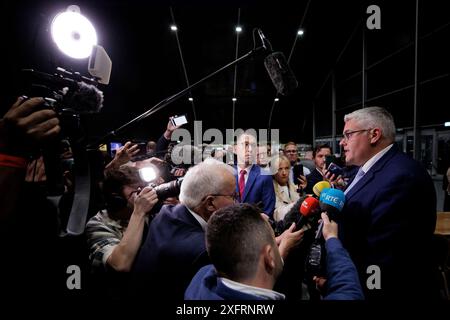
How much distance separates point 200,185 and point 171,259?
369mm

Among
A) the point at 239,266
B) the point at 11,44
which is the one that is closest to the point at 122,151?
the point at 11,44

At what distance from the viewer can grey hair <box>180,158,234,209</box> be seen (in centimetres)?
130

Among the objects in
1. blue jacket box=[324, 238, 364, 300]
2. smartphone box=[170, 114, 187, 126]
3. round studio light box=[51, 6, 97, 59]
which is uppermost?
round studio light box=[51, 6, 97, 59]

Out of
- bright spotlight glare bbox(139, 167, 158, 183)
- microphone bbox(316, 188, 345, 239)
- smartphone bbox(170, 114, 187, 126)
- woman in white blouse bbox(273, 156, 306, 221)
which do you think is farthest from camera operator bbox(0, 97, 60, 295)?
woman in white blouse bbox(273, 156, 306, 221)

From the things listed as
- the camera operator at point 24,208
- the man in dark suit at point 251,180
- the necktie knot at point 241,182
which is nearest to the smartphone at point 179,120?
the man in dark suit at point 251,180

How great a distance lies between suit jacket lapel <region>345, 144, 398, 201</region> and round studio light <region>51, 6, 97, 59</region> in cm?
141

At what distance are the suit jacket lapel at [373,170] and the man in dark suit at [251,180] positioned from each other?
43.2 inches

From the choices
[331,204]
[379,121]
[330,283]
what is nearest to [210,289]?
[330,283]

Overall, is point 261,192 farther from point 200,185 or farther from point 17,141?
point 17,141

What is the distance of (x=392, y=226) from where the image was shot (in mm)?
1262

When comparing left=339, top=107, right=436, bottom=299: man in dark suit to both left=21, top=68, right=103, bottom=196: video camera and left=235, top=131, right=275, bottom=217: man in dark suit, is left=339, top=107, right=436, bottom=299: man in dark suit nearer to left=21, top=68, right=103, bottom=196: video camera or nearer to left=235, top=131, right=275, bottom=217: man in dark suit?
left=235, top=131, right=275, bottom=217: man in dark suit

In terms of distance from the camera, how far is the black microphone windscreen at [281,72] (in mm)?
1604
